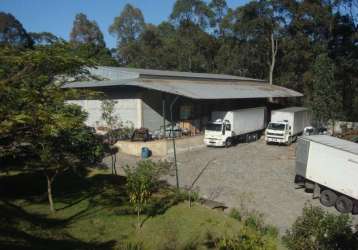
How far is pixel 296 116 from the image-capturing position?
30.5m

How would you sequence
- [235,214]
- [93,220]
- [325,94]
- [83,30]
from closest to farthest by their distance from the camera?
[93,220], [235,214], [325,94], [83,30]

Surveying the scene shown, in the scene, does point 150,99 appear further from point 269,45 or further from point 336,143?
point 269,45

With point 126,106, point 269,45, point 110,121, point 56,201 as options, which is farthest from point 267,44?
point 56,201

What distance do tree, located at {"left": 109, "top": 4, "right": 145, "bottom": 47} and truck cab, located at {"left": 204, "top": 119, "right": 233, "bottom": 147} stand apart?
61.9m

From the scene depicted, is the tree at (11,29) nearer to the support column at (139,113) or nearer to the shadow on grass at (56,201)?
the support column at (139,113)

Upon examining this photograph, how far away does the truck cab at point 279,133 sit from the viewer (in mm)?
28391

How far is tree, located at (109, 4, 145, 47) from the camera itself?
3278 inches

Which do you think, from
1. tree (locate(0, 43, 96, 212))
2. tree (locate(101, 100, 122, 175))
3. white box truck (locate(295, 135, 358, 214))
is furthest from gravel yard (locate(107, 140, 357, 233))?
tree (locate(0, 43, 96, 212))

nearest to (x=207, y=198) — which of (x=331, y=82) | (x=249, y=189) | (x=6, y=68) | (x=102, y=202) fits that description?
(x=249, y=189)

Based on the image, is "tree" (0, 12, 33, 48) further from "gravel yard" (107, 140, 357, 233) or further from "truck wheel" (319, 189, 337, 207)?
"truck wheel" (319, 189, 337, 207)

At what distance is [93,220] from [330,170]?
35.8ft

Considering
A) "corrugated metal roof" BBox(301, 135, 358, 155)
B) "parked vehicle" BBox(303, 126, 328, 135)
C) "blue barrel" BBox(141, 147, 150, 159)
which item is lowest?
"blue barrel" BBox(141, 147, 150, 159)

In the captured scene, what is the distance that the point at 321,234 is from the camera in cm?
835

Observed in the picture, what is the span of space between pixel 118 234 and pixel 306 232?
6.75 m
